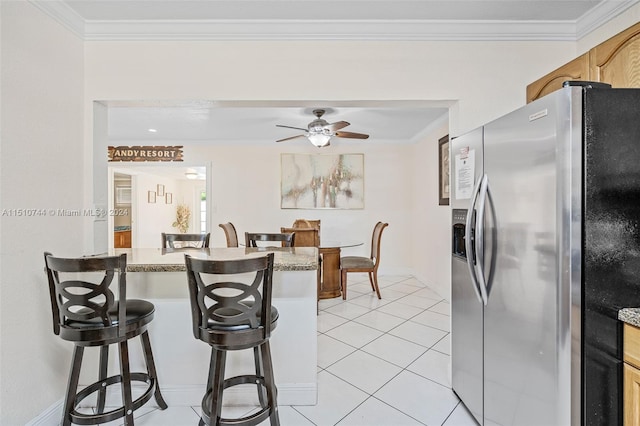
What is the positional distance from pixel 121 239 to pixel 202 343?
5.77 m

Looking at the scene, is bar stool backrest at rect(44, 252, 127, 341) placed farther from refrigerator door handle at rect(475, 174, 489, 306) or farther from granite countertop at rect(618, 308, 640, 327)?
granite countertop at rect(618, 308, 640, 327)

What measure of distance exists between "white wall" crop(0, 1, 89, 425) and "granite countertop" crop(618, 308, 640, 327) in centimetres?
271

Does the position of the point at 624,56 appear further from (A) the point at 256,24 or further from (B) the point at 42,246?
(B) the point at 42,246

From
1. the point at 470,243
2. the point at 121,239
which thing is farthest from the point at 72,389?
the point at 121,239

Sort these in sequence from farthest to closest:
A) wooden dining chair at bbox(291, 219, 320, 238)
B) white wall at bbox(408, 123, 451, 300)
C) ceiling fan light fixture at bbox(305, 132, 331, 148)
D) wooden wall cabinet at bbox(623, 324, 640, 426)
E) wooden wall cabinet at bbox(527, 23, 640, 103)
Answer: wooden dining chair at bbox(291, 219, 320, 238) → white wall at bbox(408, 123, 451, 300) → ceiling fan light fixture at bbox(305, 132, 331, 148) → wooden wall cabinet at bbox(527, 23, 640, 103) → wooden wall cabinet at bbox(623, 324, 640, 426)

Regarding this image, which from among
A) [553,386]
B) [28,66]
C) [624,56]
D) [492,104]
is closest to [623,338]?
[553,386]

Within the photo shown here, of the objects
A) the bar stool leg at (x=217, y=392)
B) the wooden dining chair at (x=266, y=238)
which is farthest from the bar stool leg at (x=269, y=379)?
the wooden dining chair at (x=266, y=238)

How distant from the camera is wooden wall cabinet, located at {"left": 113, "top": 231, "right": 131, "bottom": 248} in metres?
6.40

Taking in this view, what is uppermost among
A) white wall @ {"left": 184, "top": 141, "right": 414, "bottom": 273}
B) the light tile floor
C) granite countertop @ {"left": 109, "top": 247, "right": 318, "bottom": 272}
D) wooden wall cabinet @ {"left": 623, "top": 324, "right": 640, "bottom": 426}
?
white wall @ {"left": 184, "top": 141, "right": 414, "bottom": 273}

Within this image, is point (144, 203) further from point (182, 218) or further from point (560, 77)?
point (560, 77)

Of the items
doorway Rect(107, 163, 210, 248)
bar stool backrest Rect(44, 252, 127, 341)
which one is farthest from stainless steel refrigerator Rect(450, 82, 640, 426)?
doorway Rect(107, 163, 210, 248)

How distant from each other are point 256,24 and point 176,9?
0.48m

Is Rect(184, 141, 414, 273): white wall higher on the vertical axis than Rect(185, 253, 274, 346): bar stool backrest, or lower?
higher

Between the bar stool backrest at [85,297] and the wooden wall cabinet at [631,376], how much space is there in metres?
2.05
